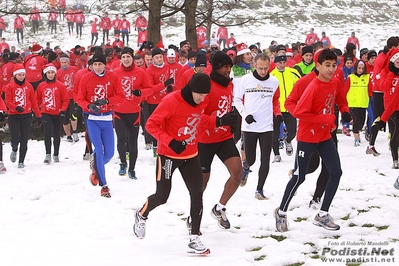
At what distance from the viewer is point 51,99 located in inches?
469

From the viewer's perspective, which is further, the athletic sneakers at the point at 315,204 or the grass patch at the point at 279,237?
the athletic sneakers at the point at 315,204

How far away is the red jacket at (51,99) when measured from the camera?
11.9 m

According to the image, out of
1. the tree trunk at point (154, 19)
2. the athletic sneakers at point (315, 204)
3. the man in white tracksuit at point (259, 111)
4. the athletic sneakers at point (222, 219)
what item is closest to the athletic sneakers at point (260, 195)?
the man in white tracksuit at point (259, 111)

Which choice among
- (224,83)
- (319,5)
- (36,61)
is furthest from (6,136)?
(319,5)

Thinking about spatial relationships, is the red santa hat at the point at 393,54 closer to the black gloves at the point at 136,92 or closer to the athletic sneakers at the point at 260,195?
the athletic sneakers at the point at 260,195

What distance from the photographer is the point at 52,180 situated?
1013 centimetres

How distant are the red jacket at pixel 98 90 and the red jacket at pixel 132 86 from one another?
86 cm

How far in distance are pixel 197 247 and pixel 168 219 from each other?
65.9 inches

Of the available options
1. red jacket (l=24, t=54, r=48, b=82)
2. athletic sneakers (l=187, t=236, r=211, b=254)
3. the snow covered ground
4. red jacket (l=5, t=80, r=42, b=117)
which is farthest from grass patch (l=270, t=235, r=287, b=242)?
red jacket (l=24, t=54, r=48, b=82)

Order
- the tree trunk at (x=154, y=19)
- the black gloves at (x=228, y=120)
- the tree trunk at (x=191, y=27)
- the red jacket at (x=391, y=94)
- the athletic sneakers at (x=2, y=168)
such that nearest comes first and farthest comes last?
the black gloves at (x=228, y=120) < the red jacket at (x=391, y=94) < the athletic sneakers at (x=2, y=168) < the tree trunk at (x=154, y=19) < the tree trunk at (x=191, y=27)

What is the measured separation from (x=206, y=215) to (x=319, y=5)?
48.3 metres

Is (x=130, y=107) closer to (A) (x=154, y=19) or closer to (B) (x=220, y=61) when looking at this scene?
(B) (x=220, y=61)

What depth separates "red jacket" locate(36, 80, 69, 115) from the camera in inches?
469

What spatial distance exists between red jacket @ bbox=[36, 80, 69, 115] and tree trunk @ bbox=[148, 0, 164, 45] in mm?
5181
